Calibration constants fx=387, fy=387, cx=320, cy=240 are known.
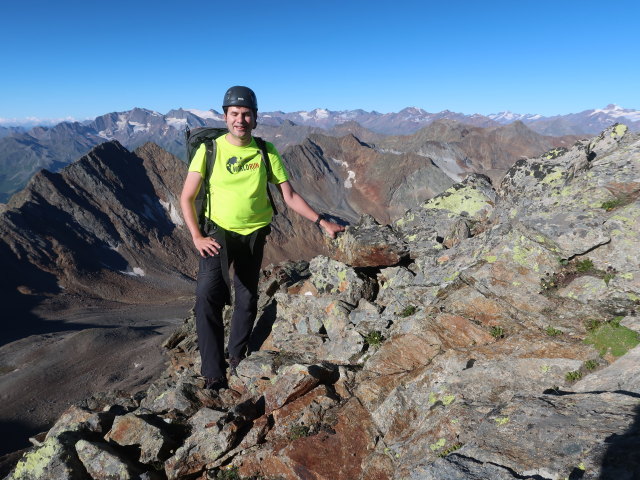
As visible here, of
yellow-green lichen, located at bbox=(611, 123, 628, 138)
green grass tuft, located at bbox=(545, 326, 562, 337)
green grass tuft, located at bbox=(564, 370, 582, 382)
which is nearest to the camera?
green grass tuft, located at bbox=(564, 370, 582, 382)

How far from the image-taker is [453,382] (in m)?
6.67

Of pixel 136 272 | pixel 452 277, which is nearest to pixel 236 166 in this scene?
pixel 452 277

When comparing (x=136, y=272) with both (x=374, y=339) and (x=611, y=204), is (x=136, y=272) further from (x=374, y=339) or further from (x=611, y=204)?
(x=611, y=204)

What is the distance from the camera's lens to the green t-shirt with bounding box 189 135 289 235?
6.94m

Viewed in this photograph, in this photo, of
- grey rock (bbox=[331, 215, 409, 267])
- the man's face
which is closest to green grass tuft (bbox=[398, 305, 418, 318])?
grey rock (bbox=[331, 215, 409, 267])

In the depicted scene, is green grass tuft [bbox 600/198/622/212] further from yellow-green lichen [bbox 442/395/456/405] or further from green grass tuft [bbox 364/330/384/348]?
yellow-green lichen [bbox 442/395/456/405]

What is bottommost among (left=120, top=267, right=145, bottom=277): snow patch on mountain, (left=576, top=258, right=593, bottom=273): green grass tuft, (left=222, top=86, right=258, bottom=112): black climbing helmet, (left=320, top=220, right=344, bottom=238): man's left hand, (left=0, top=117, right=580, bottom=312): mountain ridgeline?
(left=120, top=267, right=145, bottom=277): snow patch on mountain

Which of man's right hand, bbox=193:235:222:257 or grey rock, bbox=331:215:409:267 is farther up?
man's right hand, bbox=193:235:222:257

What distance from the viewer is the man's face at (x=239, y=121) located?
268 inches

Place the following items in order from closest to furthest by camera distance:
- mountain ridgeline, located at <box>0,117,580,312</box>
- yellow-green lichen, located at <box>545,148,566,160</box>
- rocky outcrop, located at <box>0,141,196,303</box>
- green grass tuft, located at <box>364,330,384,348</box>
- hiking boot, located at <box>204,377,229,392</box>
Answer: hiking boot, located at <box>204,377,229,392</box>
green grass tuft, located at <box>364,330,384,348</box>
yellow-green lichen, located at <box>545,148,566,160</box>
rocky outcrop, located at <box>0,141,196,303</box>
mountain ridgeline, located at <box>0,117,580,312</box>

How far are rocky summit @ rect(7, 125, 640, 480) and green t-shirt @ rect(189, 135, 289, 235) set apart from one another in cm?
316

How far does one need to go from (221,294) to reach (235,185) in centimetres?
239

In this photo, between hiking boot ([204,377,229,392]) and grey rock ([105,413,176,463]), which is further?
hiking boot ([204,377,229,392])

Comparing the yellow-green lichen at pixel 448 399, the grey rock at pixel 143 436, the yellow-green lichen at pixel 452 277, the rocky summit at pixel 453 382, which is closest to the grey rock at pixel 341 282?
the rocky summit at pixel 453 382
